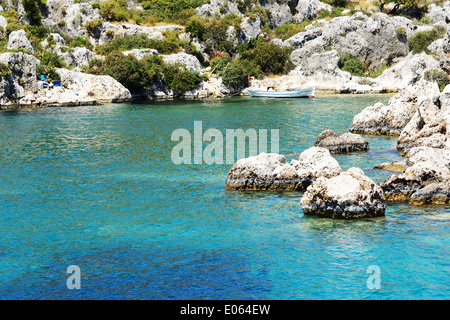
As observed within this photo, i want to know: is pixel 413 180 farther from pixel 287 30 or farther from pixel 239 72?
pixel 287 30

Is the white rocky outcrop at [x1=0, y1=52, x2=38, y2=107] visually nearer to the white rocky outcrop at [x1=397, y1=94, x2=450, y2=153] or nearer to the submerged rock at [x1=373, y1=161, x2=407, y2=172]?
the white rocky outcrop at [x1=397, y1=94, x2=450, y2=153]

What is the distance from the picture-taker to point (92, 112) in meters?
71.8

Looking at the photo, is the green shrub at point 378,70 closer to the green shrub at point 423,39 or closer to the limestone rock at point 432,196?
the green shrub at point 423,39

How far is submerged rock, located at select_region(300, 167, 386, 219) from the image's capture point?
2234 centimetres

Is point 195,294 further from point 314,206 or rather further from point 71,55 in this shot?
point 71,55

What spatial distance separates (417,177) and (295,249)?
1004cm

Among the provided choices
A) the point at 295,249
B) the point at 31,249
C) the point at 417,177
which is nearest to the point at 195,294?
the point at 295,249

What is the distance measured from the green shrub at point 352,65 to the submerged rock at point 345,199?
89.0 metres

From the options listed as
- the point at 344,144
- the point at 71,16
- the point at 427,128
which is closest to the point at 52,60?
the point at 71,16

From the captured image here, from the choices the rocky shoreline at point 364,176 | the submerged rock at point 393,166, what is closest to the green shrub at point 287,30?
the rocky shoreline at point 364,176

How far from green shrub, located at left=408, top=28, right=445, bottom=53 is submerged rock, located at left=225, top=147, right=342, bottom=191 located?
8916 cm

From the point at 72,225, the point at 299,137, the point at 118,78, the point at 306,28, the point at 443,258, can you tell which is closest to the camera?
the point at 443,258

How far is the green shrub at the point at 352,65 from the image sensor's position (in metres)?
107
